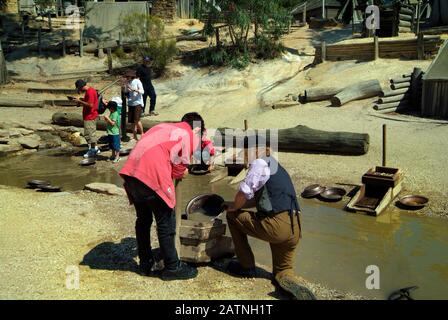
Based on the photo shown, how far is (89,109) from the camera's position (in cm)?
1093

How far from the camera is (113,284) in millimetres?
5055

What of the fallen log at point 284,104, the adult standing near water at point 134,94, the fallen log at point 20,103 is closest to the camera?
the adult standing near water at point 134,94

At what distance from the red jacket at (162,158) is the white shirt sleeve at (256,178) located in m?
0.62

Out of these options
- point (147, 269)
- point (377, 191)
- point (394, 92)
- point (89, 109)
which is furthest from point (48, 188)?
point (394, 92)

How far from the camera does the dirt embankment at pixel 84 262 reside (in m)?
4.89

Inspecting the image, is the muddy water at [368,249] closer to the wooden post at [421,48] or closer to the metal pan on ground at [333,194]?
the metal pan on ground at [333,194]

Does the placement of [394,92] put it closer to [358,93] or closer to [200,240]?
[358,93]

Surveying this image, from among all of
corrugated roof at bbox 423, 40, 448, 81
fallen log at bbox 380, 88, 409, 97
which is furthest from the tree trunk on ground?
corrugated roof at bbox 423, 40, 448, 81

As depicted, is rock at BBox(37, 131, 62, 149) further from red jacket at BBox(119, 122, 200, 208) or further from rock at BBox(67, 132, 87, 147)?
red jacket at BBox(119, 122, 200, 208)

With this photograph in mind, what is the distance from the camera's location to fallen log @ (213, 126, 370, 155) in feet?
34.2

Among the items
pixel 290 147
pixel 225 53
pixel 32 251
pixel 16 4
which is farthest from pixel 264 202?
pixel 16 4

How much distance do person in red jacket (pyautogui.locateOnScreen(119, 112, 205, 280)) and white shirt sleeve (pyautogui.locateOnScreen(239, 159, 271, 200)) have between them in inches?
24.4

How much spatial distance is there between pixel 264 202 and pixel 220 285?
3.13ft

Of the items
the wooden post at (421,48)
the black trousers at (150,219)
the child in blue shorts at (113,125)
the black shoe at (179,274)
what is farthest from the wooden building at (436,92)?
the black trousers at (150,219)
